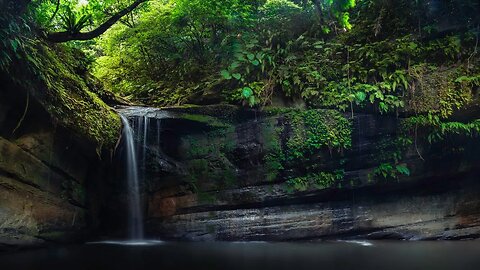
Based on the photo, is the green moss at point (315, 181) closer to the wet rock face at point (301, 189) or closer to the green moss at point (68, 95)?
the wet rock face at point (301, 189)

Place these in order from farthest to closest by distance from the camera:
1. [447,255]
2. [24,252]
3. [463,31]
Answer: [463,31]
[24,252]
[447,255]

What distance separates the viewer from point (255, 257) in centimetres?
547

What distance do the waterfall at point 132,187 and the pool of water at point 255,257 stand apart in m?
1.31

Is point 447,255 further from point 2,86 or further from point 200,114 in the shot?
point 2,86

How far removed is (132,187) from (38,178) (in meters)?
2.19

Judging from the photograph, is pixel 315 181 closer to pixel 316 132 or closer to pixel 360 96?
pixel 316 132

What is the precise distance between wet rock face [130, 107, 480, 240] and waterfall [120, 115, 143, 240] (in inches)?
10.0

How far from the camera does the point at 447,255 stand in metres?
5.42

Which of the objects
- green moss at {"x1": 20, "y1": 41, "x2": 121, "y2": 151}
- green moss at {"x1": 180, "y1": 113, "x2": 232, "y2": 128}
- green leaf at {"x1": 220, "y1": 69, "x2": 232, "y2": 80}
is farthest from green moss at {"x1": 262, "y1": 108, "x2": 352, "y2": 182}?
green moss at {"x1": 20, "y1": 41, "x2": 121, "y2": 151}

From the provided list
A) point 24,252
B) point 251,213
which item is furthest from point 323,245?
point 24,252

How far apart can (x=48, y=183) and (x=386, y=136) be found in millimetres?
7304

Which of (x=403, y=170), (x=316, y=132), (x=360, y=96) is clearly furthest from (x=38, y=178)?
(x=403, y=170)

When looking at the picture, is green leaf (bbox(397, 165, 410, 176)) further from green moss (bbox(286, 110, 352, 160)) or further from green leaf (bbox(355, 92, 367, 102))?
green leaf (bbox(355, 92, 367, 102))

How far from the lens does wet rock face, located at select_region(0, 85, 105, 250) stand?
6016 millimetres
